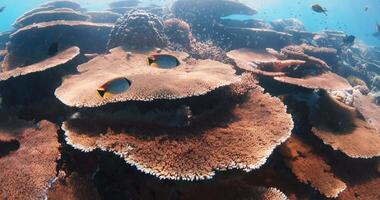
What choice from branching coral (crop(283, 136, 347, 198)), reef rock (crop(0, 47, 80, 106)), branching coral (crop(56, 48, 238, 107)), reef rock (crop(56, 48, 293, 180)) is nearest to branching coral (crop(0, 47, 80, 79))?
reef rock (crop(0, 47, 80, 106))

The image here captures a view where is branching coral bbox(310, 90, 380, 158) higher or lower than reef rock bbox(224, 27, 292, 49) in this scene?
higher

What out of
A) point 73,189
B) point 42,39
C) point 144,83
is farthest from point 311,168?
point 42,39

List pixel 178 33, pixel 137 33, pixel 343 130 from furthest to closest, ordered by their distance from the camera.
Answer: pixel 178 33 → pixel 137 33 → pixel 343 130

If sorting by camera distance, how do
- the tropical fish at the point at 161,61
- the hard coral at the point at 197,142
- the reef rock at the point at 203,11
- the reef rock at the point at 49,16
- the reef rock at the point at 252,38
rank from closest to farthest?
the hard coral at the point at 197,142, the tropical fish at the point at 161,61, the reef rock at the point at 49,16, the reef rock at the point at 252,38, the reef rock at the point at 203,11

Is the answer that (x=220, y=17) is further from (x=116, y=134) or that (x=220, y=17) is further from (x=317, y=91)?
(x=116, y=134)

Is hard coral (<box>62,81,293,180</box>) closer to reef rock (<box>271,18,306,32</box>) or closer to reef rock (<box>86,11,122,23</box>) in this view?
reef rock (<box>86,11,122,23</box>)

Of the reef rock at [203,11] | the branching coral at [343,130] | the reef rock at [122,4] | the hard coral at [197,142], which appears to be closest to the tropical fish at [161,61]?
the hard coral at [197,142]

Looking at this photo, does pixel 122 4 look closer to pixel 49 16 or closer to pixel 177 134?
pixel 49 16

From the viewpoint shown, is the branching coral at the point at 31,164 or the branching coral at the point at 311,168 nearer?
the branching coral at the point at 31,164

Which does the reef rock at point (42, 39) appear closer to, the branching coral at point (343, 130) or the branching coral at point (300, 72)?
the branching coral at point (300, 72)
